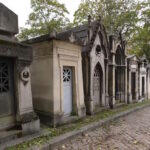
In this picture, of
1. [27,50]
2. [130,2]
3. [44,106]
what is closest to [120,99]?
[44,106]

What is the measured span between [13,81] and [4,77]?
0.31m

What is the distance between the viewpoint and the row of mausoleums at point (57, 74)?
4699 millimetres

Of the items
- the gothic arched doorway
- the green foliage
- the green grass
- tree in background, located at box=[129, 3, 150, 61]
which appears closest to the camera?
the green grass

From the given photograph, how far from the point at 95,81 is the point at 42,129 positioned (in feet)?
13.5

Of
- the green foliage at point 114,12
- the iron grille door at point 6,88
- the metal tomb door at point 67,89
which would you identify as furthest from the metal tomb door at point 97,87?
the green foliage at point 114,12

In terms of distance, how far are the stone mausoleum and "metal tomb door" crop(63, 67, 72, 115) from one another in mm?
1951

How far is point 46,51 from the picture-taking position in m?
6.04

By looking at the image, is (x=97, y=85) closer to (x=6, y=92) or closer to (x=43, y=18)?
(x=6, y=92)

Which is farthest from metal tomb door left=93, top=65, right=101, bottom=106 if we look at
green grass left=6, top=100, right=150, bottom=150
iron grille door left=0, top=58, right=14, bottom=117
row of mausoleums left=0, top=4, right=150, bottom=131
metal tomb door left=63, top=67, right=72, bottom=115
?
iron grille door left=0, top=58, right=14, bottom=117

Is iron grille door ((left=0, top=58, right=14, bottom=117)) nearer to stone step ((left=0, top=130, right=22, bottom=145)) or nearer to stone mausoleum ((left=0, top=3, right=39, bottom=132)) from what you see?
stone mausoleum ((left=0, top=3, right=39, bottom=132))

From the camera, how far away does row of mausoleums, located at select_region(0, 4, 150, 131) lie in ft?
15.4

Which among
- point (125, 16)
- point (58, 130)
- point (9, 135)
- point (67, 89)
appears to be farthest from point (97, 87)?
point (125, 16)

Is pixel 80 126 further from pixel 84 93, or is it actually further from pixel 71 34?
pixel 71 34

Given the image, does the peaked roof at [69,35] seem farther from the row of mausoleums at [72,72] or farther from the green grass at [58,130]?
the green grass at [58,130]
